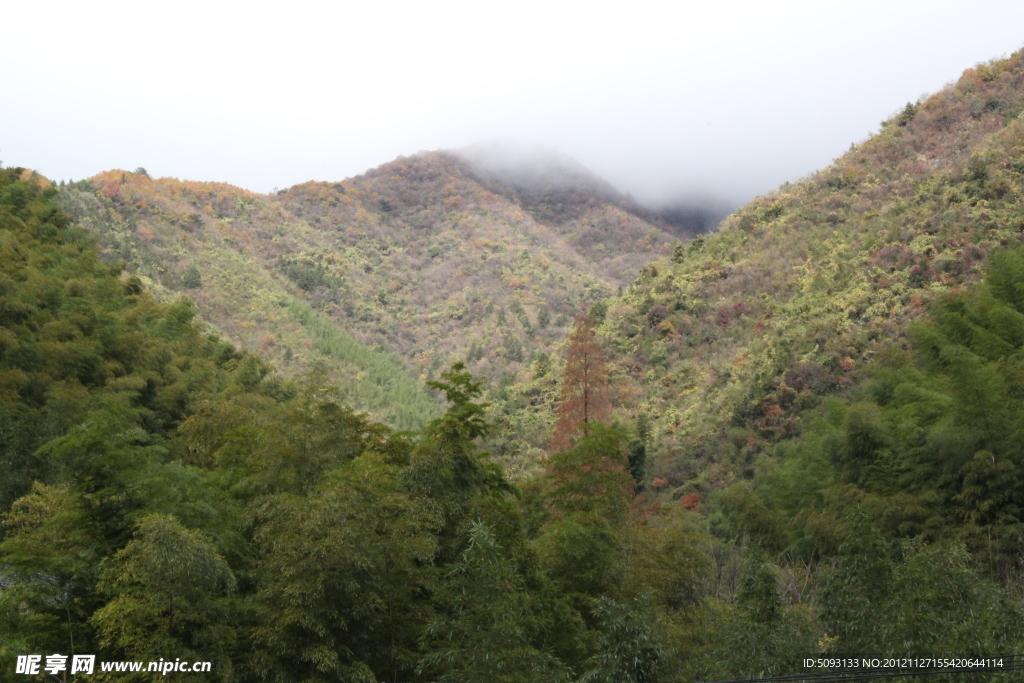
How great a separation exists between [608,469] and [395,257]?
7797cm

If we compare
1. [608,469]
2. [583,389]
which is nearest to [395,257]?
[583,389]

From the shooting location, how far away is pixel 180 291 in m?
57.4

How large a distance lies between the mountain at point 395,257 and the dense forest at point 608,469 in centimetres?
907

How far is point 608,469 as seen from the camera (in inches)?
615

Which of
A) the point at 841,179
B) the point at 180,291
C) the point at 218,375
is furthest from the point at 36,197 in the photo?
the point at 841,179

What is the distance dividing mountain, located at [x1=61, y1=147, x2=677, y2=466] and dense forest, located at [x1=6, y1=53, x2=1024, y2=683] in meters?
9.07

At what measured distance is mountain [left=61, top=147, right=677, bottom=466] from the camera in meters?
59.1

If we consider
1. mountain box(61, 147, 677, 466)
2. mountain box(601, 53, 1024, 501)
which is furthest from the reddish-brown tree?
mountain box(61, 147, 677, 466)

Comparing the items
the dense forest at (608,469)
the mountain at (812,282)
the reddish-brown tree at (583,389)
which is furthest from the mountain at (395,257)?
the reddish-brown tree at (583,389)

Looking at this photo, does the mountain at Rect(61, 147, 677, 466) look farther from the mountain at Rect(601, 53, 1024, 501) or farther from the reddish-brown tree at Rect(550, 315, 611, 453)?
the reddish-brown tree at Rect(550, 315, 611, 453)

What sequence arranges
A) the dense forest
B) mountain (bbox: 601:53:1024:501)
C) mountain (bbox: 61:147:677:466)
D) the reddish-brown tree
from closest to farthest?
the dense forest, the reddish-brown tree, mountain (bbox: 601:53:1024:501), mountain (bbox: 61:147:677:466)

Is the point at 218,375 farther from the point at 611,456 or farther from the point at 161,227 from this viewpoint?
the point at 161,227

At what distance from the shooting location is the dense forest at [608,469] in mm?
10055

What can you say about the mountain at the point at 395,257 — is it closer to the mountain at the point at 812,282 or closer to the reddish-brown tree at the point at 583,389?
the mountain at the point at 812,282
